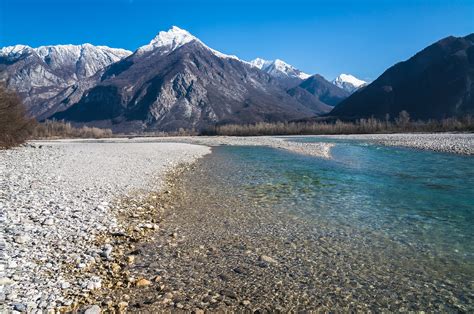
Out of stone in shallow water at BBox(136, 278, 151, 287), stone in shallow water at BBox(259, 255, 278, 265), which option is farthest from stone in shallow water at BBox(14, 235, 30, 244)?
stone in shallow water at BBox(259, 255, 278, 265)

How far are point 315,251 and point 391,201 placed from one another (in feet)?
24.1

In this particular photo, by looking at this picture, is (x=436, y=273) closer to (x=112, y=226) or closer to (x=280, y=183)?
(x=112, y=226)

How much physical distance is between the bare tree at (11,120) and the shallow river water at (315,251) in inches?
1082

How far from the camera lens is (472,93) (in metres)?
175

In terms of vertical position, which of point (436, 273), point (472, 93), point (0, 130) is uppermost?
point (472, 93)

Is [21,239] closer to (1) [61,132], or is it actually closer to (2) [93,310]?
(2) [93,310]

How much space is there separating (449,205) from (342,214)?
4.92 m

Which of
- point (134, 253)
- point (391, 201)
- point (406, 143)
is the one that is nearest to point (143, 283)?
point (134, 253)

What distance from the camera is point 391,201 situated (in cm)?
1434

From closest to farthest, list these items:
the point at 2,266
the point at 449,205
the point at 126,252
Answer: the point at 2,266, the point at 126,252, the point at 449,205

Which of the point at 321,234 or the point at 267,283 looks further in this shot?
the point at 321,234

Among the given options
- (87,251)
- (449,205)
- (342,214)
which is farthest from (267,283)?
(449,205)

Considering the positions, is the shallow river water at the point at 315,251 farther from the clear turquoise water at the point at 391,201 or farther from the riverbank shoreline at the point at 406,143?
the riverbank shoreline at the point at 406,143

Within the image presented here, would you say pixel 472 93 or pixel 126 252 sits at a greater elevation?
pixel 472 93
